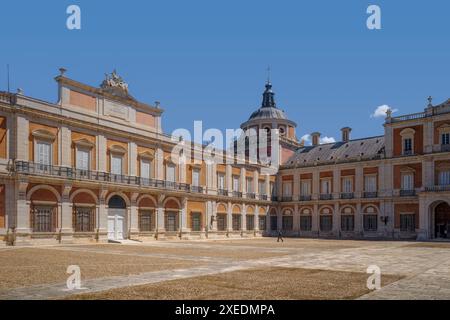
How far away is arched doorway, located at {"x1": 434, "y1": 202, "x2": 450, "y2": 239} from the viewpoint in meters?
41.6

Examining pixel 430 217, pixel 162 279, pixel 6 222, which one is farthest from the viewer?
pixel 430 217

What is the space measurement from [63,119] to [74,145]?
6.68 feet

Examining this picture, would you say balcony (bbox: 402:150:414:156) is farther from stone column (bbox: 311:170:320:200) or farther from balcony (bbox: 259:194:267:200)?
balcony (bbox: 259:194:267:200)

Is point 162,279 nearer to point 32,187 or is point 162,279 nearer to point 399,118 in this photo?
point 32,187

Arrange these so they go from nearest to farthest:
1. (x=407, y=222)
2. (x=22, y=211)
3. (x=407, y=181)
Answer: (x=22, y=211), (x=407, y=222), (x=407, y=181)

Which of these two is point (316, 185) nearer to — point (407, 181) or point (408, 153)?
point (407, 181)

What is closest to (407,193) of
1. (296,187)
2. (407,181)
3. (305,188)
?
(407,181)

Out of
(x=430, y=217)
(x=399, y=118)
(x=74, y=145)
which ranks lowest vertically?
(x=430, y=217)

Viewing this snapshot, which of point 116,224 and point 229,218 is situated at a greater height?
point 116,224

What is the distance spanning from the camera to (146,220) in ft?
120

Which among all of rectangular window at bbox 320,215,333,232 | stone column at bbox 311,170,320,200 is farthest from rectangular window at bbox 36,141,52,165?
rectangular window at bbox 320,215,333,232

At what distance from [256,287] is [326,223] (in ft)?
136

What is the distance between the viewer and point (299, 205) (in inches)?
2069
